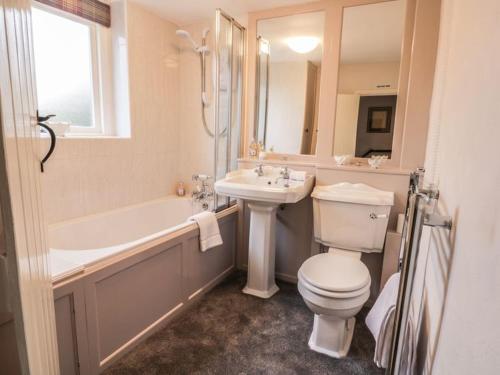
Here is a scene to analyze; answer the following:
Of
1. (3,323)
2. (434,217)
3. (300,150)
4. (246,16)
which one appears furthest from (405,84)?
(3,323)

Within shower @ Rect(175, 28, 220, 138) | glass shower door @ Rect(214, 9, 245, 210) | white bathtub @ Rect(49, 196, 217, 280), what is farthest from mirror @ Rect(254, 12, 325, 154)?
white bathtub @ Rect(49, 196, 217, 280)

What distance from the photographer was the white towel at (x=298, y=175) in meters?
2.25

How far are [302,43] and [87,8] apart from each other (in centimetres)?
164

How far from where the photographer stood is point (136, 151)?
8.40 ft

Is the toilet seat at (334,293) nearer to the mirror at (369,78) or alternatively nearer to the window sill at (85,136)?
the mirror at (369,78)

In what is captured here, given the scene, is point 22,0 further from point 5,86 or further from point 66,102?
point 66,102

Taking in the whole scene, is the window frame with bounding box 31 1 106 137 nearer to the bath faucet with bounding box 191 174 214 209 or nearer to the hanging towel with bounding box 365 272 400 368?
the bath faucet with bounding box 191 174 214 209

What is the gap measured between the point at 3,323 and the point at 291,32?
246 cm

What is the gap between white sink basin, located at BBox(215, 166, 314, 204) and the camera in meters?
1.93

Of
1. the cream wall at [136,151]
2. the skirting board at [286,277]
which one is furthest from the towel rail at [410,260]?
the cream wall at [136,151]

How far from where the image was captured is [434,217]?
0.79 meters

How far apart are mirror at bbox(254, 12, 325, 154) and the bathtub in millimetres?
800

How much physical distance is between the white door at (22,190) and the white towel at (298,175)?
5.73ft

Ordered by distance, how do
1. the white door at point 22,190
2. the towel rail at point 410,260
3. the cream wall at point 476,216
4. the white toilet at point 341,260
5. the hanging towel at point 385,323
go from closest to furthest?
the cream wall at point 476,216, the white door at point 22,190, the towel rail at point 410,260, the hanging towel at point 385,323, the white toilet at point 341,260
